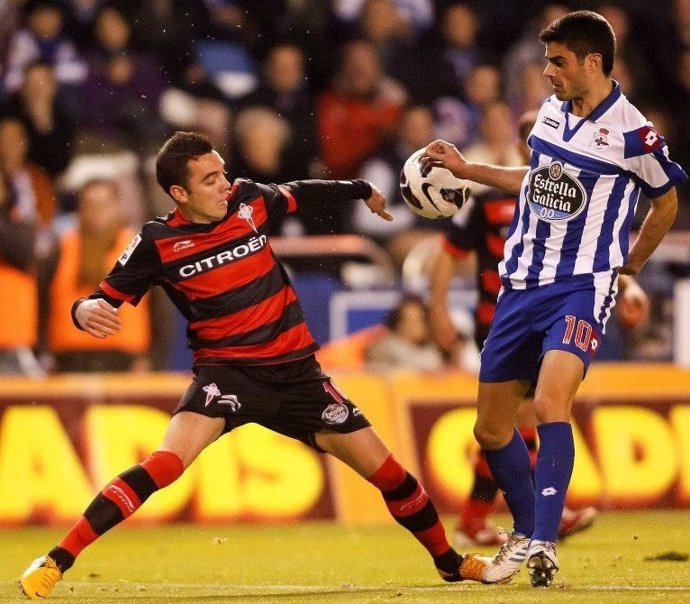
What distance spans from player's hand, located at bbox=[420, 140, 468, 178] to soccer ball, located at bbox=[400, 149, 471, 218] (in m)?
0.19

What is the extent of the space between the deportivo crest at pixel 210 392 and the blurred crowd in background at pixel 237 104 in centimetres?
510

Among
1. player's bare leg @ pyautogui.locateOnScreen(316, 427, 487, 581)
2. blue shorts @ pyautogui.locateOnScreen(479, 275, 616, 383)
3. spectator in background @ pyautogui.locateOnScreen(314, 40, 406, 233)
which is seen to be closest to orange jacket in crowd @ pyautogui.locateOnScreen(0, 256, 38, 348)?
spectator in background @ pyautogui.locateOnScreen(314, 40, 406, 233)

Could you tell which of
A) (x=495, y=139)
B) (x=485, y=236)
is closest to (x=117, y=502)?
(x=485, y=236)

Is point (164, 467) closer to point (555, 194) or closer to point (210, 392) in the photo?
point (210, 392)

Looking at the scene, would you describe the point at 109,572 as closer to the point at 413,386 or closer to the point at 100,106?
the point at 413,386

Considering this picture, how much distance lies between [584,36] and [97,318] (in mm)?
2248

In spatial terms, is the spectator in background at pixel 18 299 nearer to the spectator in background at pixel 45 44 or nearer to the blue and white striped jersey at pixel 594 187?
the spectator in background at pixel 45 44

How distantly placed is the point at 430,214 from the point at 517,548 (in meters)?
1.53

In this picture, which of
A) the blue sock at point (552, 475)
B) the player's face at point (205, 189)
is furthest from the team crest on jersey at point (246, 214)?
the blue sock at point (552, 475)

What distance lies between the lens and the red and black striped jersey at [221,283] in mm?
6566

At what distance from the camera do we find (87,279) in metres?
11.4

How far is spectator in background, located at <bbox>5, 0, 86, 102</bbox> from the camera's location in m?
13.7

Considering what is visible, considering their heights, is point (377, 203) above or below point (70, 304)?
above

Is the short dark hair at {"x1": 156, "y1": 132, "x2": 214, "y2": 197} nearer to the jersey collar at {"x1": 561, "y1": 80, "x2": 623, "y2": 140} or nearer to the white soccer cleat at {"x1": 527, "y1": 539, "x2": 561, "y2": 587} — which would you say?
the jersey collar at {"x1": 561, "y1": 80, "x2": 623, "y2": 140}
